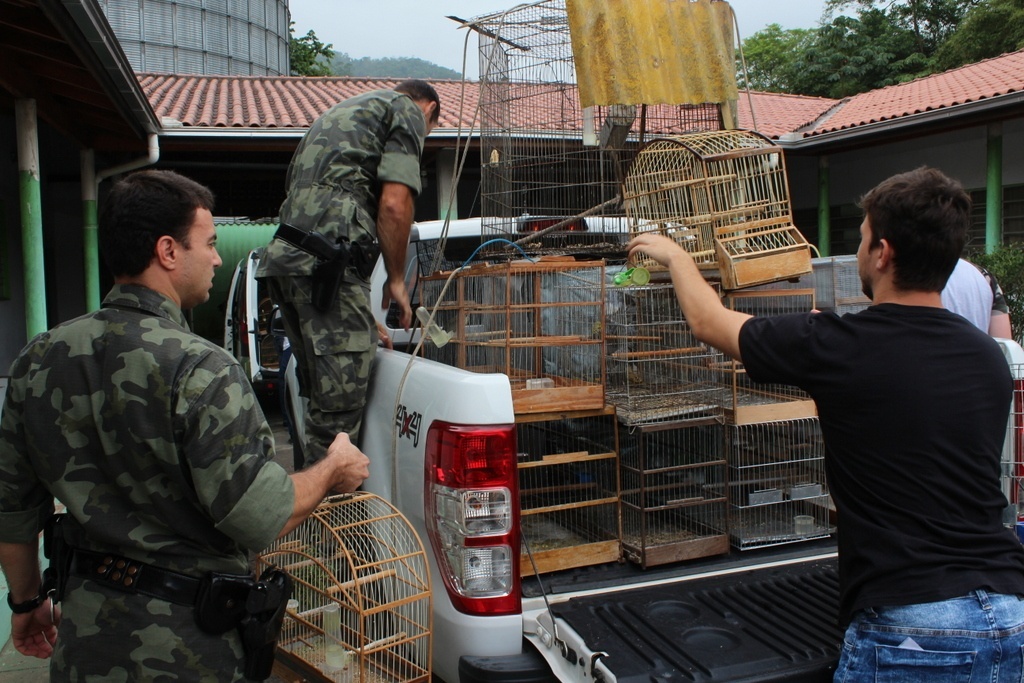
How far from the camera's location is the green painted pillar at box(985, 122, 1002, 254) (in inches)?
429

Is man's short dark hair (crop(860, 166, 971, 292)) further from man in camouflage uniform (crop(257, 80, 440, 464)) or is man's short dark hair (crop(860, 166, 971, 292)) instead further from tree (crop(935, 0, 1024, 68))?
tree (crop(935, 0, 1024, 68))

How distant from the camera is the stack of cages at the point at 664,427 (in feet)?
9.58

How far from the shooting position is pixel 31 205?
702 centimetres

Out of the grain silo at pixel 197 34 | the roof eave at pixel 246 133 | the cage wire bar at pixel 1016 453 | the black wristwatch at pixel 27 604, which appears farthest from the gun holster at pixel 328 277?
the grain silo at pixel 197 34

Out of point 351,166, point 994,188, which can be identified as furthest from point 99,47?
point 994,188

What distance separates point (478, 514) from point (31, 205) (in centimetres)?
640

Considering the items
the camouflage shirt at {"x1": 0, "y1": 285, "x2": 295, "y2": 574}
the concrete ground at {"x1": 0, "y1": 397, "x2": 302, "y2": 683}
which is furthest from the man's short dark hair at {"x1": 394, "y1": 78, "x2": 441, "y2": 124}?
the camouflage shirt at {"x1": 0, "y1": 285, "x2": 295, "y2": 574}

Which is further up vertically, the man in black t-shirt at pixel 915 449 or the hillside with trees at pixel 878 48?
the hillside with trees at pixel 878 48

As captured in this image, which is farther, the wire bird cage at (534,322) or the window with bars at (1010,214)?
the window with bars at (1010,214)

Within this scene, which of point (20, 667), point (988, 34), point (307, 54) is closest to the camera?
point (20, 667)

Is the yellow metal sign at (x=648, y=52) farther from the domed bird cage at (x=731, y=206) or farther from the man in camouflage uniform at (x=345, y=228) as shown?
the man in camouflage uniform at (x=345, y=228)

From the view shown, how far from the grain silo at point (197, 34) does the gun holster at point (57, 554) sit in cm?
2265

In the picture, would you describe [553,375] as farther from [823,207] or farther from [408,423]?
[823,207]

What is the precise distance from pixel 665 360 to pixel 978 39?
23.3 m
